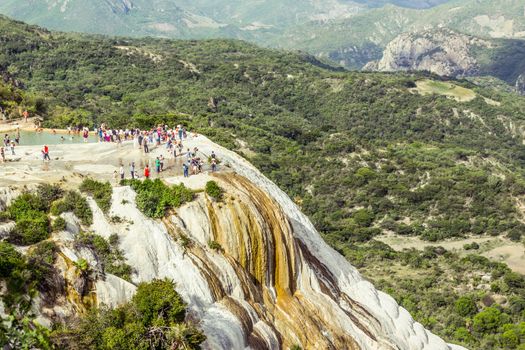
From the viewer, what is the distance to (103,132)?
4794 cm

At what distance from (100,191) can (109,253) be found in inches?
158

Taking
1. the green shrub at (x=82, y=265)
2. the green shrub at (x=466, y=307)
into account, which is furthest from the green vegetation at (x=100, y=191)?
the green shrub at (x=466, y=307)

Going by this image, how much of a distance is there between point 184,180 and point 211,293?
8.19 m

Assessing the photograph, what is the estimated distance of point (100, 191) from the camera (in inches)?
1220

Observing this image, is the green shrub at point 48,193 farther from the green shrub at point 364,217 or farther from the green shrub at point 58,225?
the green shrub at point 364,217

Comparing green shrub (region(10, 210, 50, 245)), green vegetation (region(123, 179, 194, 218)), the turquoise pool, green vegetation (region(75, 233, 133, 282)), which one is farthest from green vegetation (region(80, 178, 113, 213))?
the turquoise pool

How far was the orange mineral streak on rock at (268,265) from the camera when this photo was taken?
30906 millimetres

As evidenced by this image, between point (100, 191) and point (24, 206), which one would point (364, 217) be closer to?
point (100, 191)

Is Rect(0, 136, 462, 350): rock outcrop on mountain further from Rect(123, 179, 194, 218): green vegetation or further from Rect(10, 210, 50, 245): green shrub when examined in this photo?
Rect(10, 210, 50, 245): green shrub

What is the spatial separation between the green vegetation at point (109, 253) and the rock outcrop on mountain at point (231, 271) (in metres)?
0.44

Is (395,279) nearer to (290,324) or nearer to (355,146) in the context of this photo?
(290,324)

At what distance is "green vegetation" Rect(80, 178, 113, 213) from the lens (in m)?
30.5

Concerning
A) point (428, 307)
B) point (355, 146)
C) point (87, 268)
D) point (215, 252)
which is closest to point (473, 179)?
point (355, 146)

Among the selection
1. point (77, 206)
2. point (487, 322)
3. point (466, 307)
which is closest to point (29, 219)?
point (77, 206)
